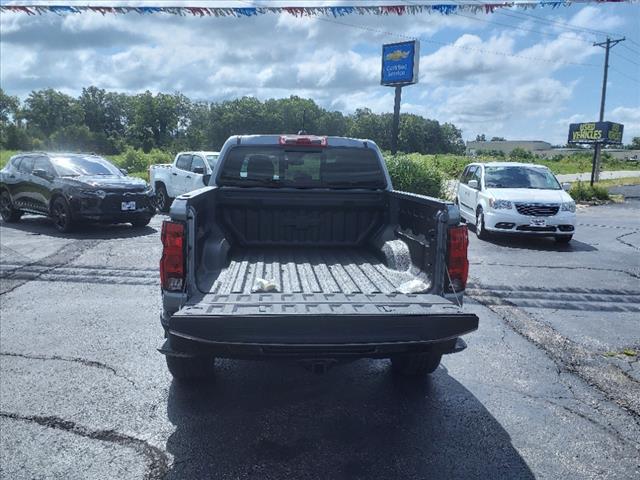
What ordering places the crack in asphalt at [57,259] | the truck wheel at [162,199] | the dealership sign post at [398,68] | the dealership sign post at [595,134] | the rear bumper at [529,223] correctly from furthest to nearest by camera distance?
the dealership sign post at [595,134], the dealership sign post at [398,68], the truck wheel at [162,199], the rear bumper at [529,223], the crack in asphalt at [57,259]

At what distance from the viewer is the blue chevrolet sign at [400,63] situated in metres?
21.7

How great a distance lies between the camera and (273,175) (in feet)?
17.2

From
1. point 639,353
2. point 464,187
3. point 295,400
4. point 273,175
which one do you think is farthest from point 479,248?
point 295,400

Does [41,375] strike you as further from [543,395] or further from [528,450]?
[543,395]

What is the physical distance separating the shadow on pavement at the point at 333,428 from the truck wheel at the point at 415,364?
0.29 ft

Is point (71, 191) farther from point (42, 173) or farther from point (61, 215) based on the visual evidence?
point (42, 173)

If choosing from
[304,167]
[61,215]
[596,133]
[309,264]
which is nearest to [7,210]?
[61,215]

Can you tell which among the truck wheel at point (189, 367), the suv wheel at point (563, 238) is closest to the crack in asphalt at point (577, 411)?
the truck wheel at point (189, 367)

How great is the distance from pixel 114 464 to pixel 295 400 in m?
1.35

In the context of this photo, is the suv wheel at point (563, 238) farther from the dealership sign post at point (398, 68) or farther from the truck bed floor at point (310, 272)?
the dealership sign post at point (398, 68)

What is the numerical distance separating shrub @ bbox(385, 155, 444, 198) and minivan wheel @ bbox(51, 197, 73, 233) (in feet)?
34.4

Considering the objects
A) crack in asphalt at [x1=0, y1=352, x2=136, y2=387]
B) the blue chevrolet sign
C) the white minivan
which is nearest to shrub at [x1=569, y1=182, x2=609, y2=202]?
the blue chevrolet sign

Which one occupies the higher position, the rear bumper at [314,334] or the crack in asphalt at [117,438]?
the rear bumper at [314,334]

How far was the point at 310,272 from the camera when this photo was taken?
4344 mm
